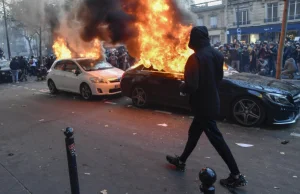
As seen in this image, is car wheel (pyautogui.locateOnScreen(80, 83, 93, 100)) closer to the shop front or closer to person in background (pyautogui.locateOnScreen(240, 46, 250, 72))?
person in background (pyautogui.locateOnScreen(240, 46, 250, 72))

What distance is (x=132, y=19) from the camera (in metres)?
8.66

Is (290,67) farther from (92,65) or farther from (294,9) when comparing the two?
(294,9)

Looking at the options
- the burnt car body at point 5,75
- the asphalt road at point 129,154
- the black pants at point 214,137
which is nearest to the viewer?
the black pants at point 214,137

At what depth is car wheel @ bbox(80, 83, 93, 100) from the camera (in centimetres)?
986

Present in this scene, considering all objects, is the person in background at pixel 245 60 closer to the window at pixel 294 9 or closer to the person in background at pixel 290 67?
the person in background at pixel 290 67

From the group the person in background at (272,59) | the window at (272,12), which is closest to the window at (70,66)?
the person in background at (272,59)

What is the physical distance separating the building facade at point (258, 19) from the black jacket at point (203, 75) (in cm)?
3418

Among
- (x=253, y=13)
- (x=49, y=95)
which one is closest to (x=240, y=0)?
(x=253, y=13)

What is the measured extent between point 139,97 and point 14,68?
12939 millimetres

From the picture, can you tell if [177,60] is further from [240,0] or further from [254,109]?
[240,0]

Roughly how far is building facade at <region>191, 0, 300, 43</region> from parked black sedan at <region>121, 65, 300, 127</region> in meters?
30.8

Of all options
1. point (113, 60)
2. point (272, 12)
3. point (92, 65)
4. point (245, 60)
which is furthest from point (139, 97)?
point (272, 12)

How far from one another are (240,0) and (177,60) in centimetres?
3650

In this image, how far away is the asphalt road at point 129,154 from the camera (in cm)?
377
